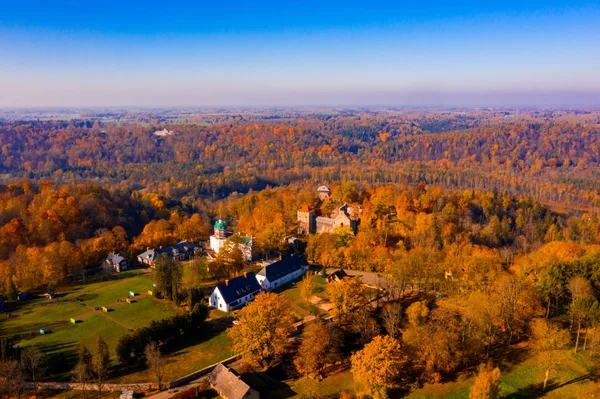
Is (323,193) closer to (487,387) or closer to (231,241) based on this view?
(231,241)

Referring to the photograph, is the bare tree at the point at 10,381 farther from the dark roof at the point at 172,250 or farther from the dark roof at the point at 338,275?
the dark roof at the point at 338,275

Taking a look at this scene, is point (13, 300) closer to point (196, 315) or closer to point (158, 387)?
point (196, 315)

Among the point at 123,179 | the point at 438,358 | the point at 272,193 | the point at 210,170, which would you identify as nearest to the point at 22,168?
the point at 123,179

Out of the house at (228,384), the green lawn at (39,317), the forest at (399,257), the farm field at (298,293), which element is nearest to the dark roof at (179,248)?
the forest at (399,257)

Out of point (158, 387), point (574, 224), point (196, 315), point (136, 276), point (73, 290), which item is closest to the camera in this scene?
point (158, 387)

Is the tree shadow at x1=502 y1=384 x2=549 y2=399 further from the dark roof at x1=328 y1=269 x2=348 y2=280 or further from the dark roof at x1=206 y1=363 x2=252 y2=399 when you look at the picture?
the dark roof at x1=328 y1=269 x2=348 y2=280

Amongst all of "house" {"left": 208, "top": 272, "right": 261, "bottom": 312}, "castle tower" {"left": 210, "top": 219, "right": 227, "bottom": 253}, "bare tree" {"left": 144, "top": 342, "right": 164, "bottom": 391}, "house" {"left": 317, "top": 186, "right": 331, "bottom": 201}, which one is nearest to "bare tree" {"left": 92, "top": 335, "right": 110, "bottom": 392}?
"bare tree" {"left": 144, "top": 342, "right": 164, "bottom": 391}
